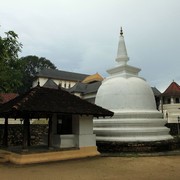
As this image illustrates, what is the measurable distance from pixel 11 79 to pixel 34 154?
18.5ft

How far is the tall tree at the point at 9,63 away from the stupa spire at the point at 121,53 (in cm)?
750

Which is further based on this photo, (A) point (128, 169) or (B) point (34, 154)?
(B) point (34, 154)

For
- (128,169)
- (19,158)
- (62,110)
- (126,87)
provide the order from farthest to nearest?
(126,87) < (62,110) < (19,158) < (128,169)

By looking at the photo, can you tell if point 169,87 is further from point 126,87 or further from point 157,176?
point 157,176

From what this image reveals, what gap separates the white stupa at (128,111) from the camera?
16.2 m

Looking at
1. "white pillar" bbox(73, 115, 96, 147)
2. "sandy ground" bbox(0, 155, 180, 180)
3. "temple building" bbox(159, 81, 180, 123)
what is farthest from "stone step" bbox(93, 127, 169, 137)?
"temple building" bbox(159, 81, 180, 123)

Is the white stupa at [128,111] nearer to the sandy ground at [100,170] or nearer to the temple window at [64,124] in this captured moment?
the temple window at [64,124]

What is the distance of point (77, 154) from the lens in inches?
547

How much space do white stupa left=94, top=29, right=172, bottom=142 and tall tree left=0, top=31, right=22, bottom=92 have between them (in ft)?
19.8

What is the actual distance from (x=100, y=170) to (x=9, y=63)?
9.63m

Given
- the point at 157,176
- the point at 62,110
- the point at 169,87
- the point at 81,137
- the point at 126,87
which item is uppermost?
the point at 169,87

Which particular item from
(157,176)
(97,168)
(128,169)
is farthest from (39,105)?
(157,176)

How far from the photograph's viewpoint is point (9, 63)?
1667 cm

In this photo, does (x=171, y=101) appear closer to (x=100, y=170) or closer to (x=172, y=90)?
(x=172, y=90)
